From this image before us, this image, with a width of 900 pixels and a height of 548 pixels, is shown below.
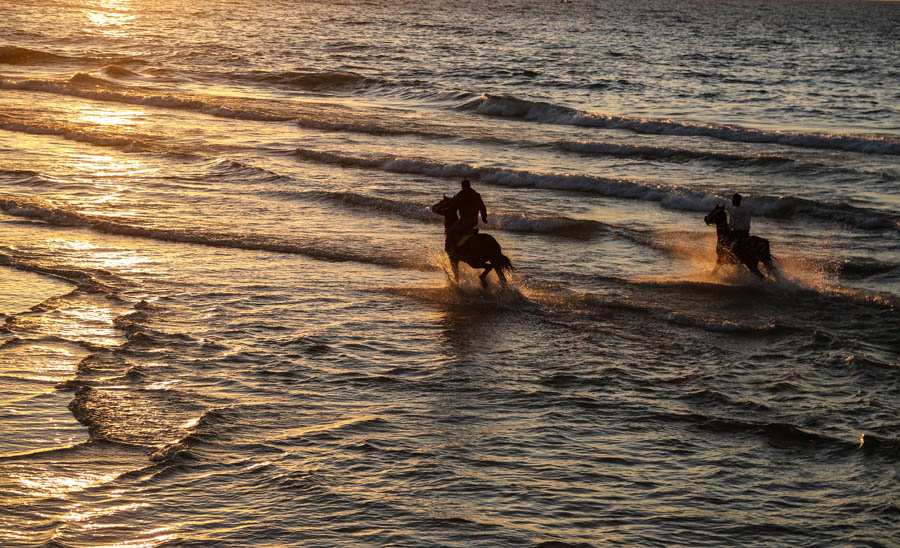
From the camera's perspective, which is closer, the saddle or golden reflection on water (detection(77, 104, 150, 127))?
the saddle

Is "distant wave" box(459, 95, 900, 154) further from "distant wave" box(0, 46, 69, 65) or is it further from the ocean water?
"distant wave" box(0, 46, 69, 65)

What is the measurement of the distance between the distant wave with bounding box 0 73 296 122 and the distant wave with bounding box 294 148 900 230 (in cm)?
764

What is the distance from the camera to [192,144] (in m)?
27.5

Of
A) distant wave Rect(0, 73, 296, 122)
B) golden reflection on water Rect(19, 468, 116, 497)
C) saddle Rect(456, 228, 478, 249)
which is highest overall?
distant wave Rect(0, 73, 296, 122)

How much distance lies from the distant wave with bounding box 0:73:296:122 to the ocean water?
1.73m

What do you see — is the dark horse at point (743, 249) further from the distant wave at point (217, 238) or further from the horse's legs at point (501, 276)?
the distant wave at point (217, 238)

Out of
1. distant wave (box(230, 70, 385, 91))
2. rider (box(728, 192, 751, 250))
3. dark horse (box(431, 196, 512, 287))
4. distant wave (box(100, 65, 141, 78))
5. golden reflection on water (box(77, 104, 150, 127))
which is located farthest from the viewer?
distant wave (box(100, 65, 141, 78))

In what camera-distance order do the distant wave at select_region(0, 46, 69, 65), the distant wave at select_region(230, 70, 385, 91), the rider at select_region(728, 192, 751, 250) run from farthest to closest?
the distant wave at select_region(0, 46, 69, 65)
the distant wave at select_region(230, 70, 385, 91)
the rider at select_region(728, 192, 751, 250)

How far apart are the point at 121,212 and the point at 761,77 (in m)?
35.2

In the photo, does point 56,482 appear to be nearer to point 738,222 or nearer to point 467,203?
point 467,203

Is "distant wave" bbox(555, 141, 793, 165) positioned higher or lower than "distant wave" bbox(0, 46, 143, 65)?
lower

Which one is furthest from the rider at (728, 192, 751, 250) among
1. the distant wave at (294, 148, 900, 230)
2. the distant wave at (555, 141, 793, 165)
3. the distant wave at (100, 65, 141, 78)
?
the distant wave at (100, 65, 141, 78)

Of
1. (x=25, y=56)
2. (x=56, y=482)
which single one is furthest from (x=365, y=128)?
(x=25, y=56)

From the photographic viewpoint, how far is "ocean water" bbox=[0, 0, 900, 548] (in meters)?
8.43
